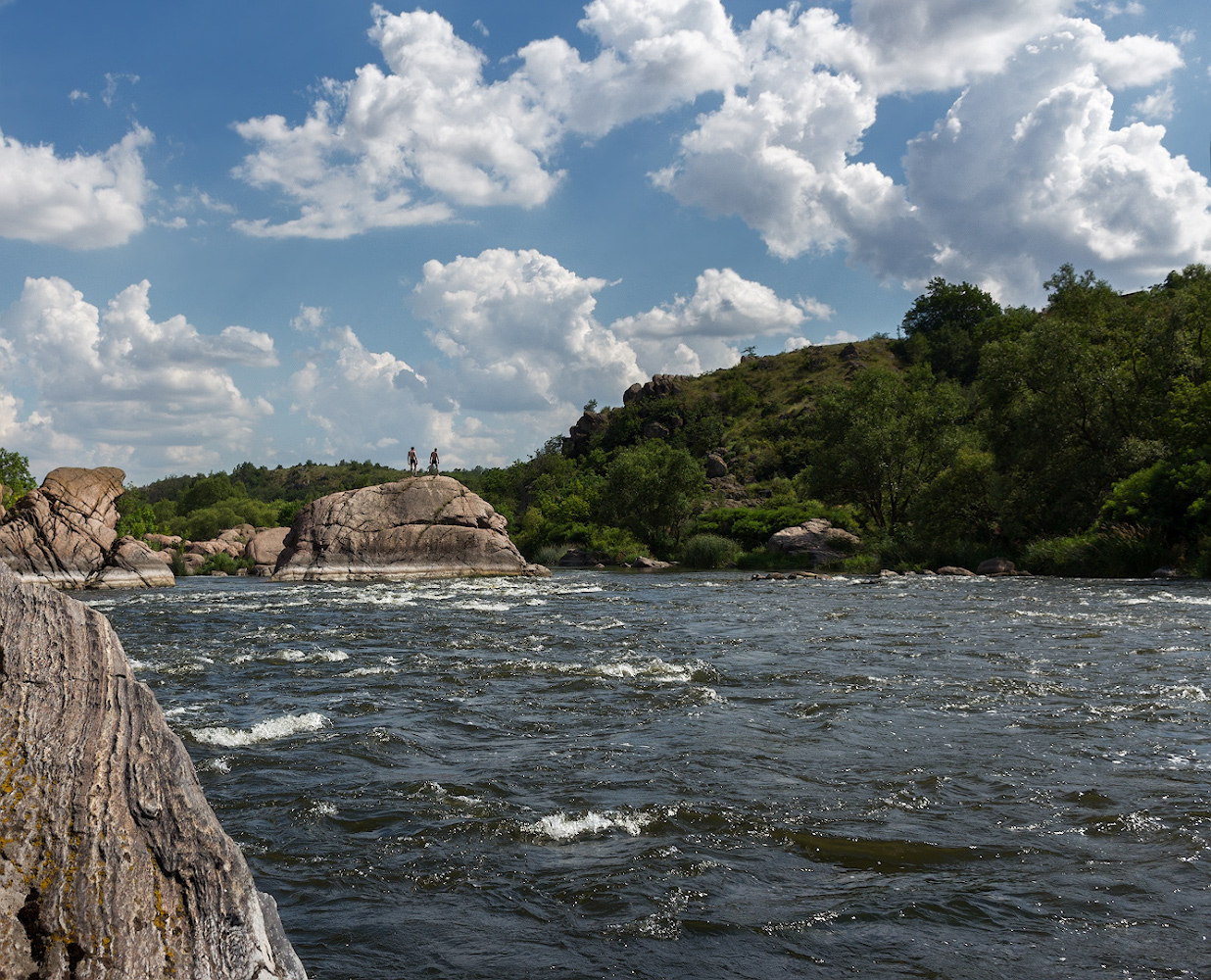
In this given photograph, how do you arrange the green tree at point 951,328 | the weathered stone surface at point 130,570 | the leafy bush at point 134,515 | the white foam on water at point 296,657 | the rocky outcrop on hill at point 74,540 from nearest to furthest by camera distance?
the white foam on water at point 296,657 < the rocky outcrop on hill at point 74,540 < the weathered stone surface at point 130,570 < the leafy bush at point 134,515 < the green tree at point 951,328

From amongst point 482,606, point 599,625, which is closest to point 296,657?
point 599,625

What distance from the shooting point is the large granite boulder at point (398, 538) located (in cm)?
4244

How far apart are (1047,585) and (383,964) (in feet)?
92.4

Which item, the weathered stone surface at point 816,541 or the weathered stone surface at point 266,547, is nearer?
the weathered stone surface at point 816,541

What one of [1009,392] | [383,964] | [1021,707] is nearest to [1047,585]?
[1009,392]

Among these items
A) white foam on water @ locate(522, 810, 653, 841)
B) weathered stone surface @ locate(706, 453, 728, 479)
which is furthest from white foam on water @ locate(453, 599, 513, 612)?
weathered stone surface @ locate(706, 453, 728, 479)

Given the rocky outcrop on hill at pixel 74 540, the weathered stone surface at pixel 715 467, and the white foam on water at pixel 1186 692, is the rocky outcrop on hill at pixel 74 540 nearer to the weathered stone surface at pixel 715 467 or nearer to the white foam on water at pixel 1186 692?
the white foam on water at pixel 1186 692

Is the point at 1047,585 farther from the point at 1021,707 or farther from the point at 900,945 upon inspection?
the point at 900,945

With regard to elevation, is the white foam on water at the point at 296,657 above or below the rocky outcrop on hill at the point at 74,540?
below

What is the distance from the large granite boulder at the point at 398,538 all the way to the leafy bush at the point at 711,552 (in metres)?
14.2

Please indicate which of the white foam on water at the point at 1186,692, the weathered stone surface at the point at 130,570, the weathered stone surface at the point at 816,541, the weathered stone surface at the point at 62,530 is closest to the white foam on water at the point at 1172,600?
the white foam on water at the point at 1186,692

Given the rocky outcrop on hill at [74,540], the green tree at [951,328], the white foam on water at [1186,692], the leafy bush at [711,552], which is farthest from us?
the green tree at [951,328]

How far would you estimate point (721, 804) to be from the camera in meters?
6.43

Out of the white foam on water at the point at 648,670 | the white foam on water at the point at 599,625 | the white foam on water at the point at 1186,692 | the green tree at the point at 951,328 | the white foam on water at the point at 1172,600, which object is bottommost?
the white foam on water at the point at 599,625
